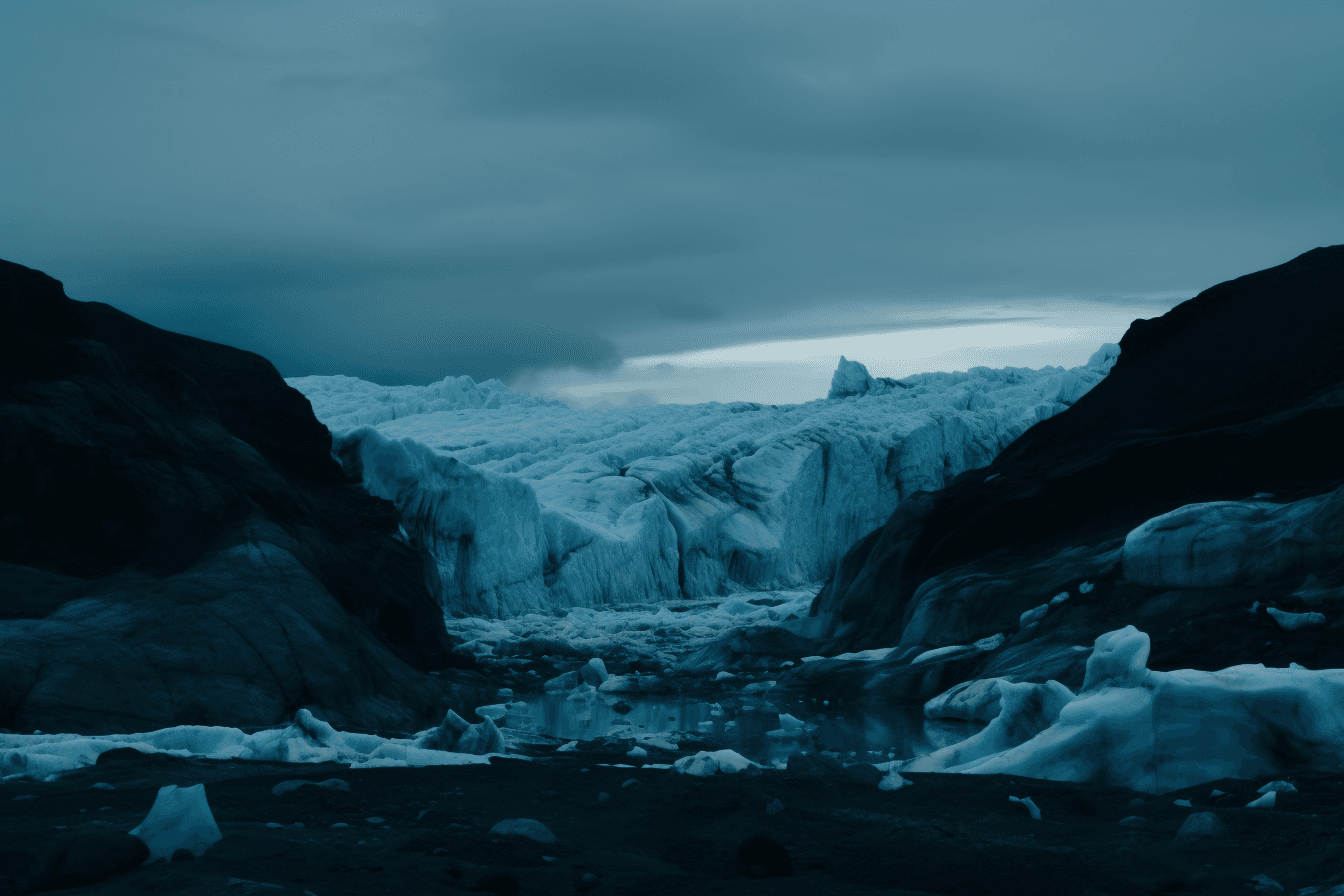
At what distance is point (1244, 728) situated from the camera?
735cm

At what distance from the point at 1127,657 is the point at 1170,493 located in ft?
32.8

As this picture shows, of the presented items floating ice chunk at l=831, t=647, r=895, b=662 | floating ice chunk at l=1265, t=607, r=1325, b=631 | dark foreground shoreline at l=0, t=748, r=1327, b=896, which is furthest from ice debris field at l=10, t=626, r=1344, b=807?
floating ice chunk at l=831, t=647, r=895, b=662

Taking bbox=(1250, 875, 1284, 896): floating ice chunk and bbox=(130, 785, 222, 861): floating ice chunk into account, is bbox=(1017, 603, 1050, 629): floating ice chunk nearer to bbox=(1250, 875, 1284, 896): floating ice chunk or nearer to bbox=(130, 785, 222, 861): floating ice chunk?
bbox=(1250, 875, 1284, 896): floating ice chunk

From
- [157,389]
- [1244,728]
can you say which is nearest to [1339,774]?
[1244,728]

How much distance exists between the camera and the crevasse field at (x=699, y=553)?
745 cm

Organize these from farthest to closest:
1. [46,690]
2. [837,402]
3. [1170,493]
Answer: [837,402], [1170,493], [46,690]

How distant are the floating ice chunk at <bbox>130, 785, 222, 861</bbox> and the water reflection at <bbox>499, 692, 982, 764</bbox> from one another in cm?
629

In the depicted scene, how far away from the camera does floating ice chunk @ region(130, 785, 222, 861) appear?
157 inches

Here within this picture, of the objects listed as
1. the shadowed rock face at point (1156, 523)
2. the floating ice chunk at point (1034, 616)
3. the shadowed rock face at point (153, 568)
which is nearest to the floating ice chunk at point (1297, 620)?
the shadowed rock face at point (1156, 523)

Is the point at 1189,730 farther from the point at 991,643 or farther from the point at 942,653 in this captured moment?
the point at 942,653

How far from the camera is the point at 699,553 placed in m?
37.1

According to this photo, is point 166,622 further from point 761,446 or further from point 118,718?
point 761,446

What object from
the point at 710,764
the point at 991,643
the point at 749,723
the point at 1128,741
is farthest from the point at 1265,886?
the point at 991,643

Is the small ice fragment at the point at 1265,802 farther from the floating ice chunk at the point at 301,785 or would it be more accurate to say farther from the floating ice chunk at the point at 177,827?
the floating ice chunk at the point at 177,827
